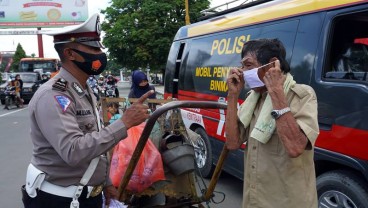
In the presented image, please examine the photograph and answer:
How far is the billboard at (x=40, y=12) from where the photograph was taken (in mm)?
33594

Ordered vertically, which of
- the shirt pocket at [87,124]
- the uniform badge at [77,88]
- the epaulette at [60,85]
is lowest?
the shirt pocket at [87,124]

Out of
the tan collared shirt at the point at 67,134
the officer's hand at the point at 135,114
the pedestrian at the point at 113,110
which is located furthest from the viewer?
the pedestrian at the point at 113,110

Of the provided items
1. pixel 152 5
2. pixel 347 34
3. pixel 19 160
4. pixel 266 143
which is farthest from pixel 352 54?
pixel 152 5

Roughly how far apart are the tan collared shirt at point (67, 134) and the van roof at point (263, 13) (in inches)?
86.7

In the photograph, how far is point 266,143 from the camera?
6.44ft

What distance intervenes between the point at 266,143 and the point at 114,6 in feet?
99.5

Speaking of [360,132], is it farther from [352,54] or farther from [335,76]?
[352,54]

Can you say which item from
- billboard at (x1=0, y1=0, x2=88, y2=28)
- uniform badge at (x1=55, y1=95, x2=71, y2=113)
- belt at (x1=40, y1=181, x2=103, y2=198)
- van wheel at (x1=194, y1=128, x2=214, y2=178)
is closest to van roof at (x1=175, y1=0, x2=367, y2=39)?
van wheel at (x1=194, y1=128, x2=214, y2=178)

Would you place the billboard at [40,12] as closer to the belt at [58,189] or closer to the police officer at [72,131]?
the police officer at [72,131]

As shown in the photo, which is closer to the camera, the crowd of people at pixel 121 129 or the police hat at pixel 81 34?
the crowd of people at pixel 121 129

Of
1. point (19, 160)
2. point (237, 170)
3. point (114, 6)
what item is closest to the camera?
→ point (237, 170)

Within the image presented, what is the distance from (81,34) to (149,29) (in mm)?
24102

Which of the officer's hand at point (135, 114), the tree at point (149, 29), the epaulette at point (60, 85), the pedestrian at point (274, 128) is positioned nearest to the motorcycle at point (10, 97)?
the tree at point (149, 29)

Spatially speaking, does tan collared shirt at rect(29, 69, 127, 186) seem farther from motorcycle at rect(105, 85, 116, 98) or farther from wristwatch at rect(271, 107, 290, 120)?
motorcycle at rect(105, 85, 116, 98)
